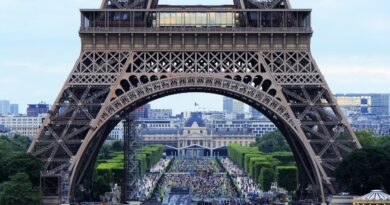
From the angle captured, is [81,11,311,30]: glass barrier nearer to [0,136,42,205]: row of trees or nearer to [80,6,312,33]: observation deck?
[80,6,312,33]: observation deck

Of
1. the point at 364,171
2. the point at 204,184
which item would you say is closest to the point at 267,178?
the point at 204,184

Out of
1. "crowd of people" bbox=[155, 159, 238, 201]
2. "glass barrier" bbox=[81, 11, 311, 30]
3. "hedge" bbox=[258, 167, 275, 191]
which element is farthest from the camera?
"hedge" bbox=[258, 167, 275, 191]

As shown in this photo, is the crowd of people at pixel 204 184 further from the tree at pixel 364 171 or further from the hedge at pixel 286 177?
the tree at pixel 364 171

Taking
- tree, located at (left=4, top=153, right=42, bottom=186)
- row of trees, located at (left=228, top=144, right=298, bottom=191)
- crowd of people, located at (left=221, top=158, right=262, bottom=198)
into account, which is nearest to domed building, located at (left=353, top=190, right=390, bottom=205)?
tree, located at (left=4, top=153, right=42, bottom=186)

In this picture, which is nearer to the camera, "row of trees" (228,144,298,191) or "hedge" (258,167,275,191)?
"row of trees" (228,144,298,191)

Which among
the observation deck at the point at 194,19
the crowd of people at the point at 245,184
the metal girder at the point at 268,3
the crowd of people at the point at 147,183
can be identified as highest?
the metal girder at the point at 268,3

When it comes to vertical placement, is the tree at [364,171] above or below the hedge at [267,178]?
above

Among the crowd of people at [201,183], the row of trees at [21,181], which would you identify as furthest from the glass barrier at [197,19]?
the crowd of people at [201,183]
